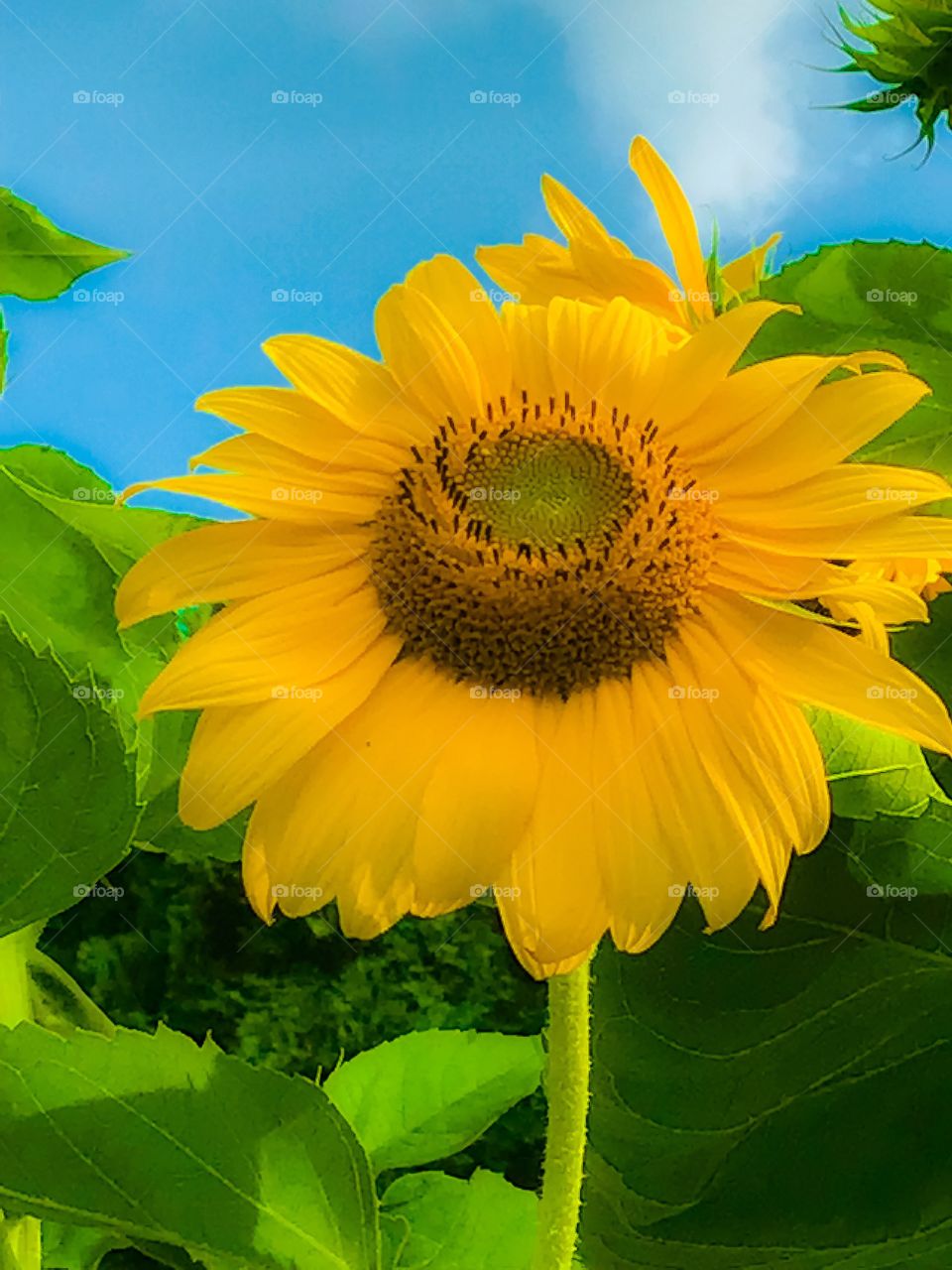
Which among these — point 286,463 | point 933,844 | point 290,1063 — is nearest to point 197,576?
point 286,463

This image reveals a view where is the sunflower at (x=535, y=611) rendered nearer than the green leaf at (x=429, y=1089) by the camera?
Yes

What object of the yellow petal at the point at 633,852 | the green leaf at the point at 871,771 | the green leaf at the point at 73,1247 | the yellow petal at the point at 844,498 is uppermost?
the yellow petal at the point at 844,498

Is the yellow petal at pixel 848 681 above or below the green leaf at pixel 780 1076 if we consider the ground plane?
above

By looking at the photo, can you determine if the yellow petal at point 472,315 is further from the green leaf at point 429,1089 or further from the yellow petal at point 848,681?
the green leaf at point 429,1089

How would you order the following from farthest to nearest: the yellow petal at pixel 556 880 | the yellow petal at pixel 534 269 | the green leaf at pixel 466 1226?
the green leaf at pixel 466 1226 < the yellow petal at pixel 534 269 < the yellow petal at pixel 556 880

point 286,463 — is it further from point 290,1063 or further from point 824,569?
point 290,1063

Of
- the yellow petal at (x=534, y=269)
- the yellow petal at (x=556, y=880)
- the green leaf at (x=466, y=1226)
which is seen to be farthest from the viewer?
the green leaf at (x=466, y=1226)

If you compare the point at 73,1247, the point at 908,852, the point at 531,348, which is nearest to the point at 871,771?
the point at 908,852

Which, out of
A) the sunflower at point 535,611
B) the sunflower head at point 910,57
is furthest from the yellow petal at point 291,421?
the sunflower head at point 910,57
